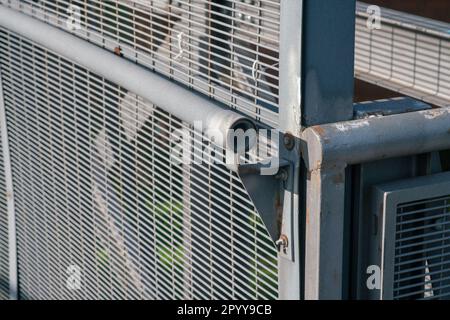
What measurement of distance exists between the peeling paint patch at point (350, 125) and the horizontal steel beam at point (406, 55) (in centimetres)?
191

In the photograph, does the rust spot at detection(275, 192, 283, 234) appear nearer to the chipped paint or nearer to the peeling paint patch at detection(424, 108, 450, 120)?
the chipped paint

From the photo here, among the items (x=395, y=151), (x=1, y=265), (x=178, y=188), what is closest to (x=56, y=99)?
(x=178, y=188)

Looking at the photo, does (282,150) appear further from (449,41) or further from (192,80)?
(449,41)

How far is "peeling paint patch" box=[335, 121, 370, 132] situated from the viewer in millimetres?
1966

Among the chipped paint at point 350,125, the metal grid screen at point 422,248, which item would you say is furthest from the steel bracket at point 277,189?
the metal grid screen at point 422,248

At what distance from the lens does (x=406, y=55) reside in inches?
166

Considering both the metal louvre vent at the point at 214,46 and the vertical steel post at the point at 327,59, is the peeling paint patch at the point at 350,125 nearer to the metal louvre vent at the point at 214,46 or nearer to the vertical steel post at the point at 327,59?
the vertical steel post at the point at 327,59

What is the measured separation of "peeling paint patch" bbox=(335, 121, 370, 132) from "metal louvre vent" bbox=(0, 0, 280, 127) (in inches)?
8.1

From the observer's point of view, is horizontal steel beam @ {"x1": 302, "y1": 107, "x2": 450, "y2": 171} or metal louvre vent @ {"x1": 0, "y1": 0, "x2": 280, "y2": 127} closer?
horizontal steel beam @ {"x1": 302, "y1": 107, "x2": 450, "y2": 171}

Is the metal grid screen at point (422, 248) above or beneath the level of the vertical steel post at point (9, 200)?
above

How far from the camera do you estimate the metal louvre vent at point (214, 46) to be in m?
2.21

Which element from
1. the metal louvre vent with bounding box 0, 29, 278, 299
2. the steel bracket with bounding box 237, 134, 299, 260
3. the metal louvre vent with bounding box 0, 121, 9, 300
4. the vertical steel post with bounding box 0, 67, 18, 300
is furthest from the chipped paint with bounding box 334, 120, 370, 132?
the metal louvre vent with bounding box 0, 121, 9, 300

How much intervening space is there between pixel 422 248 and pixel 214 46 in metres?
0.72

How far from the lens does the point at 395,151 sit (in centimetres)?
201
